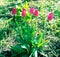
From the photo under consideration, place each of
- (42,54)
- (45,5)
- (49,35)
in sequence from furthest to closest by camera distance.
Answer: (45,5)
(49,35)
(42,54)

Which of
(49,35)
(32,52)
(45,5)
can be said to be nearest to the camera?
(32,52)

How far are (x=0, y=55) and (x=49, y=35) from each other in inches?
55.9

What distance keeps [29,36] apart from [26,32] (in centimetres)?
13

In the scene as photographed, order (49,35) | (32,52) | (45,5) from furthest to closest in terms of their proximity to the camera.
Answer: (45,5), (49,35), (32,52)

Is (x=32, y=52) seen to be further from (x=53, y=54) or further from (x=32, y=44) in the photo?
(x=53, y=54)

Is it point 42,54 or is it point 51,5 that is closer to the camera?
point 42,54

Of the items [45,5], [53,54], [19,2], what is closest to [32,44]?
[53,54]

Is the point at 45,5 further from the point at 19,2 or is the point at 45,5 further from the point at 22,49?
the point at 22,49

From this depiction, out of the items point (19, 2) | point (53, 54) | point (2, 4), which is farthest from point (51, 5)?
point (53, 54)

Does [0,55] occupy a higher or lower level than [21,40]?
lower

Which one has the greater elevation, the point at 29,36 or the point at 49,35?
the point at 29,36

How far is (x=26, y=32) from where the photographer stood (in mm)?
4523

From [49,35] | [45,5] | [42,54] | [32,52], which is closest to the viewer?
[32,52]

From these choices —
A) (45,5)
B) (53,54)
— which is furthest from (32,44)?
(45,5)
